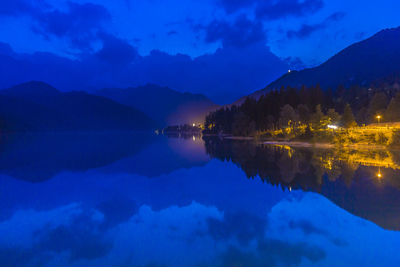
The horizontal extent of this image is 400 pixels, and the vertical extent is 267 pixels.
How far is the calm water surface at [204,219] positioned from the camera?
10039 millimetres

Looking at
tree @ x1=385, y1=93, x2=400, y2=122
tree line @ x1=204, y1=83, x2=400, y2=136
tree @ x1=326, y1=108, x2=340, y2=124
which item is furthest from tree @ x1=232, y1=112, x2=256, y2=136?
tree @ x1=385, y1=93, x2=400, y2=122

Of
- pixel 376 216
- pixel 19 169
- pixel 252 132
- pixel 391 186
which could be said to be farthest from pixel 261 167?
pixel 252 132

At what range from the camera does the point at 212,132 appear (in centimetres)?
14900

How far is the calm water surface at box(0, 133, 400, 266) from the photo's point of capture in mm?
10039

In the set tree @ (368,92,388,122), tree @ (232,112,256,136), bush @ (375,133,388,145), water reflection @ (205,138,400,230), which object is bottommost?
water reflection @ (205,138,400,230)

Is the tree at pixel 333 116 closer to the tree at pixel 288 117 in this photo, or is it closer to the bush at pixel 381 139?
the tree at pixel 288 117

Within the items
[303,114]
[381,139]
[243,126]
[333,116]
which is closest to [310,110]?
[303,114]

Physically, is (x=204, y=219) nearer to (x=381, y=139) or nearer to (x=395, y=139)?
(x=395, y=139)

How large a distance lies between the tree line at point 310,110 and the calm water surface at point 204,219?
47.9 m

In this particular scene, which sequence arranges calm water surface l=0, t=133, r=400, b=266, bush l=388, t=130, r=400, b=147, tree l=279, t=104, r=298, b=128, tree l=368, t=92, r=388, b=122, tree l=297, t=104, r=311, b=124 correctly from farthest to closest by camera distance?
1. tree l=368, t=92, r=388, b=122
2. tree l=297, t=104, r=311, b=124
3. tree l=279, t=104, r=298, b=128
4. bush l=388, t=130, r=400, b=147
5. calm water surface l=0, t=133, r=400, b=266

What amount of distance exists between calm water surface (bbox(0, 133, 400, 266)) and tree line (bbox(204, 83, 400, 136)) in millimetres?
47879

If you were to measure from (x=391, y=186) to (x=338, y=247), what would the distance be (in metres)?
11.6

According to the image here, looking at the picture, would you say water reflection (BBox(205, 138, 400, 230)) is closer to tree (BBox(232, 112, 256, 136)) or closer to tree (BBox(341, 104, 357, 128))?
tree (BBox(341, 104, 357, 128))

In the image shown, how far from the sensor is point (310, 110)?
90.2 meters
